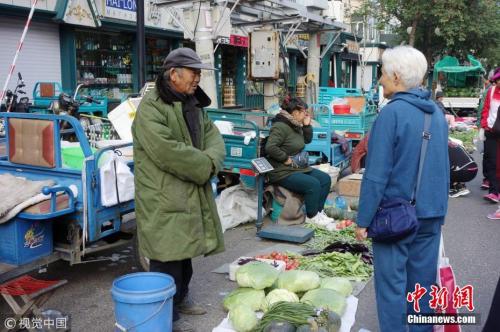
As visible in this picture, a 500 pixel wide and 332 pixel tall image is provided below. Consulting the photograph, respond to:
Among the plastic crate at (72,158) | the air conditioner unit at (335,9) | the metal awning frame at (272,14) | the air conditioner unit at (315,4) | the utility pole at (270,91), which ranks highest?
the air conditioner unit at (335,9)

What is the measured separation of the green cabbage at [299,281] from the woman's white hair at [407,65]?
72.6 inches

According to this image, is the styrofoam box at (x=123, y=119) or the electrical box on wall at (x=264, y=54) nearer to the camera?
the styrofoam box at (x=123, y=119)

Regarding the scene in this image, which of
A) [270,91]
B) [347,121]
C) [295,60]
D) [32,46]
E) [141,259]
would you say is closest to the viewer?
[141,259]

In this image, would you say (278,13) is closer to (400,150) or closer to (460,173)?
(460,173)

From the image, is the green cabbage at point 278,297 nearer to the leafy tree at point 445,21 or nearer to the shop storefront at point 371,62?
the leafy tree at point 445,21

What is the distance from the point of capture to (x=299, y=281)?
4109 mm

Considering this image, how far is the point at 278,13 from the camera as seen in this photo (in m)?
11.0

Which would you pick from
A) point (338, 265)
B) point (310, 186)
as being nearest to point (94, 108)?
point (310, 186)

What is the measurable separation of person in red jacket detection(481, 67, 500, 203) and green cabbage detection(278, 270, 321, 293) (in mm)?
4756

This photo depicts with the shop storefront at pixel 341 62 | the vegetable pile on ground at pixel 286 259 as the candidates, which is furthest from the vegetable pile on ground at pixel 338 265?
the shop storefront at pixel 341 62

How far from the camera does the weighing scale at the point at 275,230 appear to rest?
19.0 feet

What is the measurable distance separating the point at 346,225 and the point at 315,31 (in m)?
7.75

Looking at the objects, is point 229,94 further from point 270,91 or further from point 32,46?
point 32,46

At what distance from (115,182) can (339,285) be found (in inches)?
77.8
